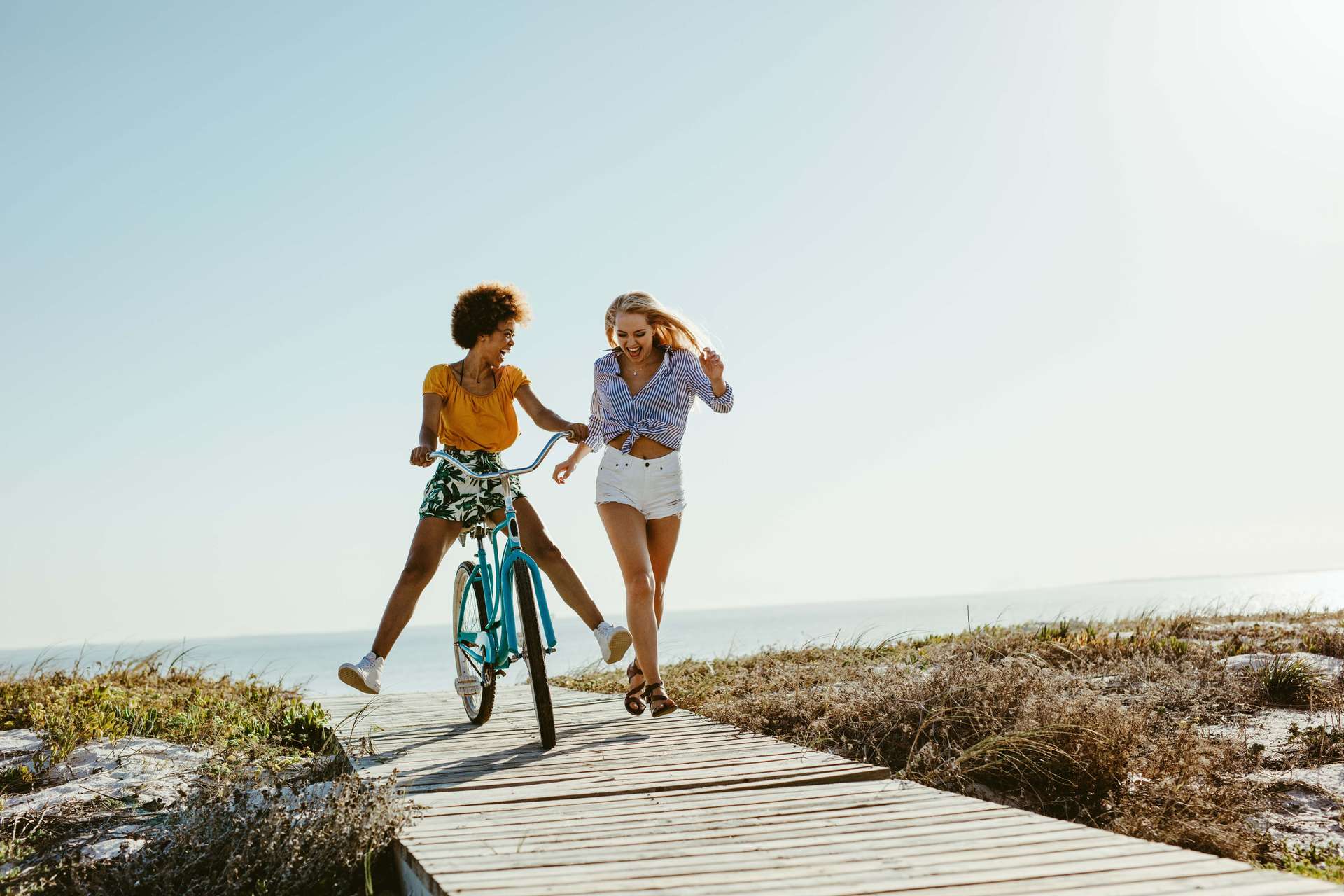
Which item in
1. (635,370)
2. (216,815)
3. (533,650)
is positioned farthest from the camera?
(635,370)

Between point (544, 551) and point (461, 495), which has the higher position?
point (461, 495)

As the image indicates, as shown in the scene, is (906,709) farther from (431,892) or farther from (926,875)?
(431,892)

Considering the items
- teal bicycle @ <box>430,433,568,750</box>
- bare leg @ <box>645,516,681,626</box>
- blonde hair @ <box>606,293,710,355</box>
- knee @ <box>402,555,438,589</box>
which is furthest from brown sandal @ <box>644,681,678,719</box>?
blonde hair @ <box>606,293,710,355</box>

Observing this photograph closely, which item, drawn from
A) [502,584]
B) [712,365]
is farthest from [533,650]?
[712,365]

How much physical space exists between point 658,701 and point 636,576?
2.41 feet

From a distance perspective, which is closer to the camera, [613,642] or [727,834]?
[727,834]

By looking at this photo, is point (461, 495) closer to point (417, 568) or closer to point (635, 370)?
point (417, 568)

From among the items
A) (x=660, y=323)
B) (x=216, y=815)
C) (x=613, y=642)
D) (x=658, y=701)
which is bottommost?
(x=216, y=815)

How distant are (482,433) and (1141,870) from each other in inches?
169

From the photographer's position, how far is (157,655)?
30.2 ft

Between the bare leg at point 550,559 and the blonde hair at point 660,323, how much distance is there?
120 centimetres

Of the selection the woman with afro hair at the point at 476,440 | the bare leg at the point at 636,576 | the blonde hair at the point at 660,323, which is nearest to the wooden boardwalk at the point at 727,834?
the bare leg at the point at 636,576

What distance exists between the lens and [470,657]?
5957mm

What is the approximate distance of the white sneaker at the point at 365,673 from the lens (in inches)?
206
